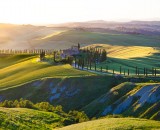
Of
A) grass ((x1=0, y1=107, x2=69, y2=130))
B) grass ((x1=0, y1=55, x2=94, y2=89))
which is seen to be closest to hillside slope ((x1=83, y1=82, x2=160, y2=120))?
grass ((x1=0, y1=107, x2=69, y2=130))

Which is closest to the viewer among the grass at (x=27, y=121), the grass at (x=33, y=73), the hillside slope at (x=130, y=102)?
the grass at (x=27, y=121)

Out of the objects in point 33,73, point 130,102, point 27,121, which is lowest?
point 130,102

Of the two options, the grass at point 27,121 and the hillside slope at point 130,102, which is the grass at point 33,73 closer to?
the hillside slope at point 130,102

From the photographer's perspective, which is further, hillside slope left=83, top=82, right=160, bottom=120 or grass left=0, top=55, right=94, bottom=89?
grass left=0, top=55, right=94, bottom=89

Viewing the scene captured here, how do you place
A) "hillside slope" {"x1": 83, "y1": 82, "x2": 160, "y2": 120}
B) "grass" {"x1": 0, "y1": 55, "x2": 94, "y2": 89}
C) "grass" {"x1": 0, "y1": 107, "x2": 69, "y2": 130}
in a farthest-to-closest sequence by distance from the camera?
"grass" {"x1": 0, "y1": 55, "x2": 94, "y2": 89}
"hillside slope" {"x1": 83, "y1": 82, "x2": 160, "y2": 120}
"grass" {"x1": 0, "y1": 107, "x2": 69, "y2": 130}

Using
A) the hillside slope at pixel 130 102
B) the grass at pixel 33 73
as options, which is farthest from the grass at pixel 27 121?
the grass at pixel 33 73

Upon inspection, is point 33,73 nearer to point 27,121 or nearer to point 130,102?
point 130,102

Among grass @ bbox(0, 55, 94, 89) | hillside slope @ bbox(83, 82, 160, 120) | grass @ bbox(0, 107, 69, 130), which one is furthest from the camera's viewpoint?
grass @ bbox(0, 55, 94, 89)

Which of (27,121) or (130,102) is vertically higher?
(27,121)

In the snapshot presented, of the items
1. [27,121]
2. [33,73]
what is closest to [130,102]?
[27,121]

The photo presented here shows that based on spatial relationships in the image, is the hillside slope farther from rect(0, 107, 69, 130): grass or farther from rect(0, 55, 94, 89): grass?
rect(0, 55, 94, 89): grass

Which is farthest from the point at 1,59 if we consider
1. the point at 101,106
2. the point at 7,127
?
the point at 7,127
